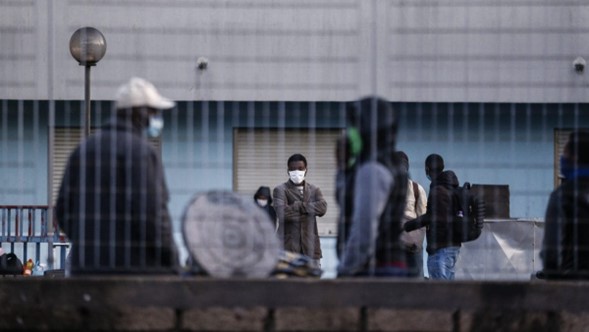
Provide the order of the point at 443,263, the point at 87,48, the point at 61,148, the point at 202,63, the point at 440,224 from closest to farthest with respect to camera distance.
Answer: the point at 202,63, the point at 61,148, the point at 87,48, the point at 440,224, the point at 443,263

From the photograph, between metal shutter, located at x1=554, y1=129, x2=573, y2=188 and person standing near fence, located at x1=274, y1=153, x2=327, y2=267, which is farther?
person standing near fence, located at x1=274, y1=153, x2=327, y2=267

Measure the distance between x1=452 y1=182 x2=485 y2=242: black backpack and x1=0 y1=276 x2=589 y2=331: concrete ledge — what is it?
2123 mm

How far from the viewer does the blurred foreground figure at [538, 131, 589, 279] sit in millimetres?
8648

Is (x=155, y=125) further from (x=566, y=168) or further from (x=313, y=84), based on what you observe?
(x=566, y=168)

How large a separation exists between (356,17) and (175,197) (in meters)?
1.67

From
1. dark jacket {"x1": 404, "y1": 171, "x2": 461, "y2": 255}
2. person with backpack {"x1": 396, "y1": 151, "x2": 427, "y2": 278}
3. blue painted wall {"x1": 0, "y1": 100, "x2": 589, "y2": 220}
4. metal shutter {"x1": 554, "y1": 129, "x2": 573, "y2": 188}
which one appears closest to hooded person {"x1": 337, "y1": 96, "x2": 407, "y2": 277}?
blue painted wall {"x1": 0, "y1": 100, "x2": 589, "y2": 220}

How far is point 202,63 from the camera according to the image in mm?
8547

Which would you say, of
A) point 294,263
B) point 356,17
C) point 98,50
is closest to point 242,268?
point 294,263

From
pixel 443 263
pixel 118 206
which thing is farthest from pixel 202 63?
pixel 443 263

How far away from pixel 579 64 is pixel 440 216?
3.03 metres

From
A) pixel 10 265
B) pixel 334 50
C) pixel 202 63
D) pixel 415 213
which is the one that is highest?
pixel 334 50

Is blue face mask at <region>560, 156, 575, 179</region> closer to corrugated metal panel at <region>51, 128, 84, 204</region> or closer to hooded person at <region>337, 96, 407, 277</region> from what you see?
hooded person at <region>337, 96, 407, 277</region>

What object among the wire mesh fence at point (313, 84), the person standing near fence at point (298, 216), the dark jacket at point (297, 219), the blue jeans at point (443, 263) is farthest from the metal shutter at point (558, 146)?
the dark jacket at point (297, 219)

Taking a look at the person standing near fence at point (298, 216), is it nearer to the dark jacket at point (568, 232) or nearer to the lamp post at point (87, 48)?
the lamp post at point (87, 48)
